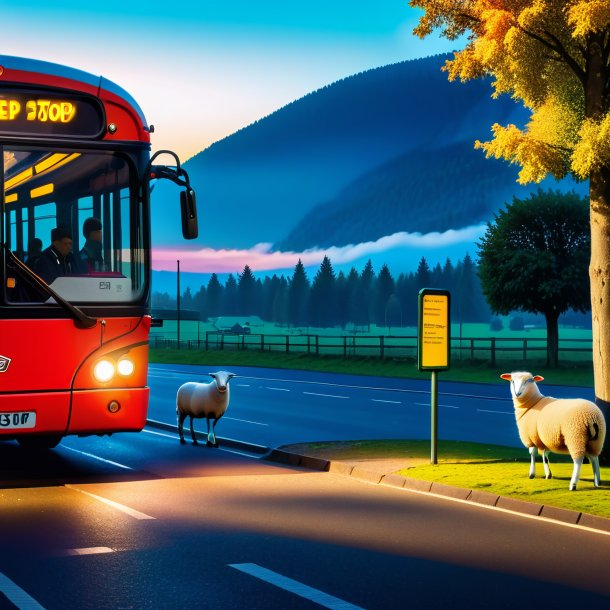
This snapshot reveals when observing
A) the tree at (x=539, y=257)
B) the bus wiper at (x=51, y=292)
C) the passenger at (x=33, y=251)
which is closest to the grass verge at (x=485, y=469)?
the bus wiper at (x=51, y=292)

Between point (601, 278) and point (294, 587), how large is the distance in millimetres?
8784

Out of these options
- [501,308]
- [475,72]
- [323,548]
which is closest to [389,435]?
[475,72]

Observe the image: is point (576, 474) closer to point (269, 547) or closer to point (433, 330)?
point (433, 330)

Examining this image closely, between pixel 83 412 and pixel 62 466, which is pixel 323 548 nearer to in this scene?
pixel 83 412

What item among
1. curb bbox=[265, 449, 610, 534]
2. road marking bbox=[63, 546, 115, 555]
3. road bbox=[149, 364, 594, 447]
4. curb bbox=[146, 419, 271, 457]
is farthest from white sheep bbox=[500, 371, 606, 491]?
road bbox=[149, 364, 594, 447]

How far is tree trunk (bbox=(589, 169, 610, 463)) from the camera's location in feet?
50.4

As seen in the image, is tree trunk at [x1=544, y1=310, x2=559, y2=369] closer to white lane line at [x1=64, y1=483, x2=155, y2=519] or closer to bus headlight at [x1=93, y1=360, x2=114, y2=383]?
bus headlight at [x1=93, y1=360, x2=114, y2=383]

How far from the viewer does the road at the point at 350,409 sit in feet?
65.6

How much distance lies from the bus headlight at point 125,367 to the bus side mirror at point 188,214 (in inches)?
59.0

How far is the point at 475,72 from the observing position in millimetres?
16438

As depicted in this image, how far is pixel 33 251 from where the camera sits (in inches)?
487

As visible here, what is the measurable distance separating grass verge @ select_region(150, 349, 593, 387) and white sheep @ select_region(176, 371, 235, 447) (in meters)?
22.4

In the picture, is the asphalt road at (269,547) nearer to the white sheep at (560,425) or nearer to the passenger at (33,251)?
the white sheep at (560,425)

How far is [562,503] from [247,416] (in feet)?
41.8
